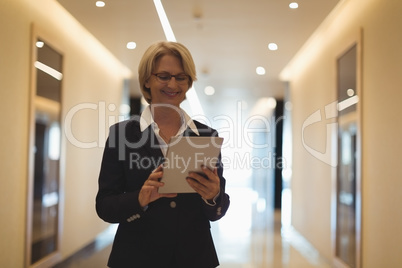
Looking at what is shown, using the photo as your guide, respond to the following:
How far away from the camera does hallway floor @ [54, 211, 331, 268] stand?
273 inches

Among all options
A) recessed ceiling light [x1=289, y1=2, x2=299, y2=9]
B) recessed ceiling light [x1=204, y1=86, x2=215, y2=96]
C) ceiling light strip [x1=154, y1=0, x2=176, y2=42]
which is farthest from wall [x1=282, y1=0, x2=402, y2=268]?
recessed ceiling light [x1=204, y1=86, x2=215, y2=96]

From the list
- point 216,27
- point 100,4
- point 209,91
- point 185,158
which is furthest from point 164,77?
point 209,91

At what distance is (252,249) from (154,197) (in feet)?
21.7

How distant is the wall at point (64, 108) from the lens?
4.93m

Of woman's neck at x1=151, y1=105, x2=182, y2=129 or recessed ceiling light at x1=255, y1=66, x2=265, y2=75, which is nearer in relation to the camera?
woman's neck at x1=151, y1=105, x2=182, y2=129

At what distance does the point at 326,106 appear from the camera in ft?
24.6

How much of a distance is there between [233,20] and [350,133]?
1.97 metres

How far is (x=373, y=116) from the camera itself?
518cm

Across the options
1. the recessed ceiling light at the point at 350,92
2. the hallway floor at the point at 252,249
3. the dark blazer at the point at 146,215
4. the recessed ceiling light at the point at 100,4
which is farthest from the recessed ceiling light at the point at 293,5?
the dark blazer at the point at 146,215

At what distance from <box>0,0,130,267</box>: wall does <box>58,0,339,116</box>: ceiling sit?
351 mm

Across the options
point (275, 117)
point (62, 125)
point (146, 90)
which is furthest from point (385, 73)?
point (275, 117)

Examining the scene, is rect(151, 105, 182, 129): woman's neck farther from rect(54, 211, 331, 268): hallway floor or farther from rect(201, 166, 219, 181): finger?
rect(54, 211, 331, 268): hallway floor

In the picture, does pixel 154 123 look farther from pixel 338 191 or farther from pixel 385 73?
pixel 338 191

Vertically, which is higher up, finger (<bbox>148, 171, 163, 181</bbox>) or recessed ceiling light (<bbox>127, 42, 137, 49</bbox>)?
recessed ceiling light (<bbox>127, 42, 137, 49</bbox>)
